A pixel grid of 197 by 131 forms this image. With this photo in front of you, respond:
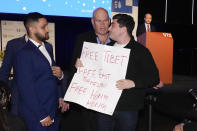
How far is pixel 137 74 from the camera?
1776mm

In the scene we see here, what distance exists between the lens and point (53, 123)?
6.40 ft

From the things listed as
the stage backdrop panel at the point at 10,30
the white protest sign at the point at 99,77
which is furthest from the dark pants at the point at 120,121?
the stage backdrop panel at the point at 10,30

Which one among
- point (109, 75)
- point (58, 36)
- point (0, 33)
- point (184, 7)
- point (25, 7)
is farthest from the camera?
point (184, 7)

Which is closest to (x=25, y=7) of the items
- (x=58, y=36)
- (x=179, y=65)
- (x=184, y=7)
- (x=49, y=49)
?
(x=58, y=36)

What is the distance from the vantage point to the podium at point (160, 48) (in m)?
5.04

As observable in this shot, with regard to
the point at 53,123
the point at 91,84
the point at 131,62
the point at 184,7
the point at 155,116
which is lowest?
the point at 155,116

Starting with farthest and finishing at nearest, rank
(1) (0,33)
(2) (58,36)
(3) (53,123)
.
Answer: (2) (58,36)
(1) (0,33)
(3) (53,123)

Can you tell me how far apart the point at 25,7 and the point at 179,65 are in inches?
218

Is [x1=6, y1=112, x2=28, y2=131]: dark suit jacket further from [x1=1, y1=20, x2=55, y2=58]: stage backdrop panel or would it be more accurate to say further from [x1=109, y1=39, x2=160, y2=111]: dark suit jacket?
[x1=1, y1=20, x2=55, y2=58]: stage backdrop panel

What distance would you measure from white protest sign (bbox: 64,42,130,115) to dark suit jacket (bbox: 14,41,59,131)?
166mm

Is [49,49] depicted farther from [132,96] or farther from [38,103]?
[132,96]

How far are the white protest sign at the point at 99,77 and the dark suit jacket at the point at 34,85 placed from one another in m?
0.17

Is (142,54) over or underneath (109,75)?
over

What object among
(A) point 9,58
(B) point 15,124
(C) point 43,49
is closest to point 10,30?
(A) point 9,58
